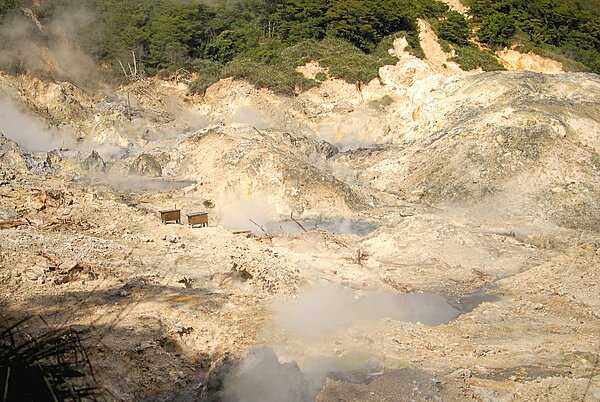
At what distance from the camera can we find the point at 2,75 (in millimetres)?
25188

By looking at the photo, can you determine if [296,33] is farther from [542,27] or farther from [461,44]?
[542,27]

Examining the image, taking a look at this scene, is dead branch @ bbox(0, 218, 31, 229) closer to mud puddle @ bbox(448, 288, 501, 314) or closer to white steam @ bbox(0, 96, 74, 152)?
mud puddle @ bbox(448, 288, 501, 314)

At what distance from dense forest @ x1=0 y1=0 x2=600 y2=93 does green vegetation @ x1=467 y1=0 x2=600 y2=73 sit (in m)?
0.06

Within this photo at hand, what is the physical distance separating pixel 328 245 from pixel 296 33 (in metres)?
21.7

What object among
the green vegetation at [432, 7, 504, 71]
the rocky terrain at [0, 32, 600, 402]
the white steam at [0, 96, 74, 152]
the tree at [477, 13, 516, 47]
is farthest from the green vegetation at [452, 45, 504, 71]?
the white steam at [0, 96, 74, 152]

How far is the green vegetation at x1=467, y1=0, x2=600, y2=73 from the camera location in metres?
32.6

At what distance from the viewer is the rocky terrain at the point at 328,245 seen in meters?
7.16

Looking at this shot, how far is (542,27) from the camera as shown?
33.2 meters

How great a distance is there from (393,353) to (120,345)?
3817mm

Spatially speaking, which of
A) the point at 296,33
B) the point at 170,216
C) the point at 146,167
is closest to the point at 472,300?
the point at 170,216

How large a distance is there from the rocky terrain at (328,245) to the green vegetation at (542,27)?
10.7 meters

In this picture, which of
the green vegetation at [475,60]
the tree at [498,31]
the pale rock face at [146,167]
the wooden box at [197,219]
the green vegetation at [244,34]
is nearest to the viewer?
the wooden box at [197,219]

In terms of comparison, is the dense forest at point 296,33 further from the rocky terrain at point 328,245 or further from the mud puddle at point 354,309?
the mud puddle at point 354,309

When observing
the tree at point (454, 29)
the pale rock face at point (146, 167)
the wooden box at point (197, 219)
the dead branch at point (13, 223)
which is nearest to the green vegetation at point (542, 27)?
the tree at point (454, 29)
